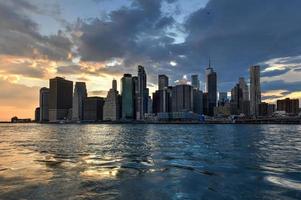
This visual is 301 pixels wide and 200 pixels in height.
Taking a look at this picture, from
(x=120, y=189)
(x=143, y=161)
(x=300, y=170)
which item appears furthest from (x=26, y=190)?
(x=300, y=170)

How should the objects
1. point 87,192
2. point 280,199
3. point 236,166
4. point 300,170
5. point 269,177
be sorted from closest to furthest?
point 280,199, point 87,192, point 269,177, point 300,170, point 236,166

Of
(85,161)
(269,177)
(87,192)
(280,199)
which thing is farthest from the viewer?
(85,161)

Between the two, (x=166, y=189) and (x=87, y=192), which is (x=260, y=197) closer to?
(x=166, y=189)

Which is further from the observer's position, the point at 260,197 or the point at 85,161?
the point at 85,161

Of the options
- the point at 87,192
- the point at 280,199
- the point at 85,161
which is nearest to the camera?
the point at 280,199

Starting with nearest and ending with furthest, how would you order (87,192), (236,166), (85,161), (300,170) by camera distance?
(87,192), (300,170), (236,166), (85,161)

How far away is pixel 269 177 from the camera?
2488 centimetres

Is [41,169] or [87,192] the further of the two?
[41,169]

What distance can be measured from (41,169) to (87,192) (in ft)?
35.8

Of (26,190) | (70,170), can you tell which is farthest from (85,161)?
(26,190)

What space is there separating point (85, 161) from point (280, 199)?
69.4 ft

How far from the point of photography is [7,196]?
18.9m

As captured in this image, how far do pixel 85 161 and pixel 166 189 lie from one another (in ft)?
50.6

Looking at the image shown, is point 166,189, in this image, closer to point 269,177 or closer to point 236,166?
point 269,177
